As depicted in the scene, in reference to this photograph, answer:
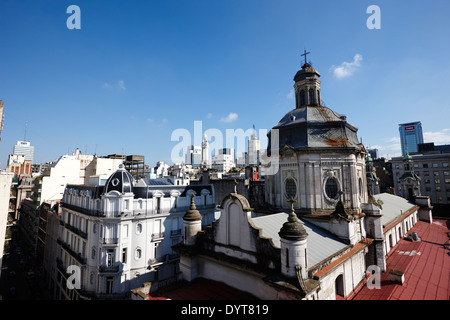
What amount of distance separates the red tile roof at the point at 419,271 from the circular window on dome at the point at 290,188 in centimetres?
899

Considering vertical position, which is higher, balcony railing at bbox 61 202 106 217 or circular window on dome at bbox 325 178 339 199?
circular window on dome at bbox 325 178 339 199

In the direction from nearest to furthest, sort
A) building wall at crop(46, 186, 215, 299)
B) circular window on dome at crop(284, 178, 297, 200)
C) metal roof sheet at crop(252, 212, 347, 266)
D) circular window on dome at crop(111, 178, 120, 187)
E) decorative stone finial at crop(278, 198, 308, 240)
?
decorative stone finial at crop(278, 198, 308, 240) < metal roof sheet at crop(252, 212, 347, 266) < circular window on dome at crop(284, 178, 297, 200) < building wall at crop(46, 186, 215, 299) < circular window on dome at crop(111, 178, 120, 187)

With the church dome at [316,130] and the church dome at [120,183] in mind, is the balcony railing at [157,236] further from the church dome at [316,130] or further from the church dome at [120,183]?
the church dome at [316,130]

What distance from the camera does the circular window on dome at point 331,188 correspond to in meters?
20.7

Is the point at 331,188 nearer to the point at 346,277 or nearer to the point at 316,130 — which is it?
the point at 316,130

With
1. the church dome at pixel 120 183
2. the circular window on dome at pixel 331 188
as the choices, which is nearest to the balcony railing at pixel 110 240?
the church dome at pixel 120 183

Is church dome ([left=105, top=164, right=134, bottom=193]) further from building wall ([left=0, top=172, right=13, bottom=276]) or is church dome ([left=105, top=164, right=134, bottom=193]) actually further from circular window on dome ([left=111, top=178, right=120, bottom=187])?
building wall ([left=0, top=172, right=13, bottom=276])

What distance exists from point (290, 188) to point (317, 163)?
360 cm

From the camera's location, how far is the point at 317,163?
20.7 meters

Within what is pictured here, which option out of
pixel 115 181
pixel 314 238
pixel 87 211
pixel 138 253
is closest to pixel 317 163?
pixel 314 238

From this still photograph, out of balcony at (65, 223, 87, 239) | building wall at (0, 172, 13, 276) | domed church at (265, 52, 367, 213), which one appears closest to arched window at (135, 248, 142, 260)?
balcony at (65, 223, 87, 239)

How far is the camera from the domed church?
20411 mm
